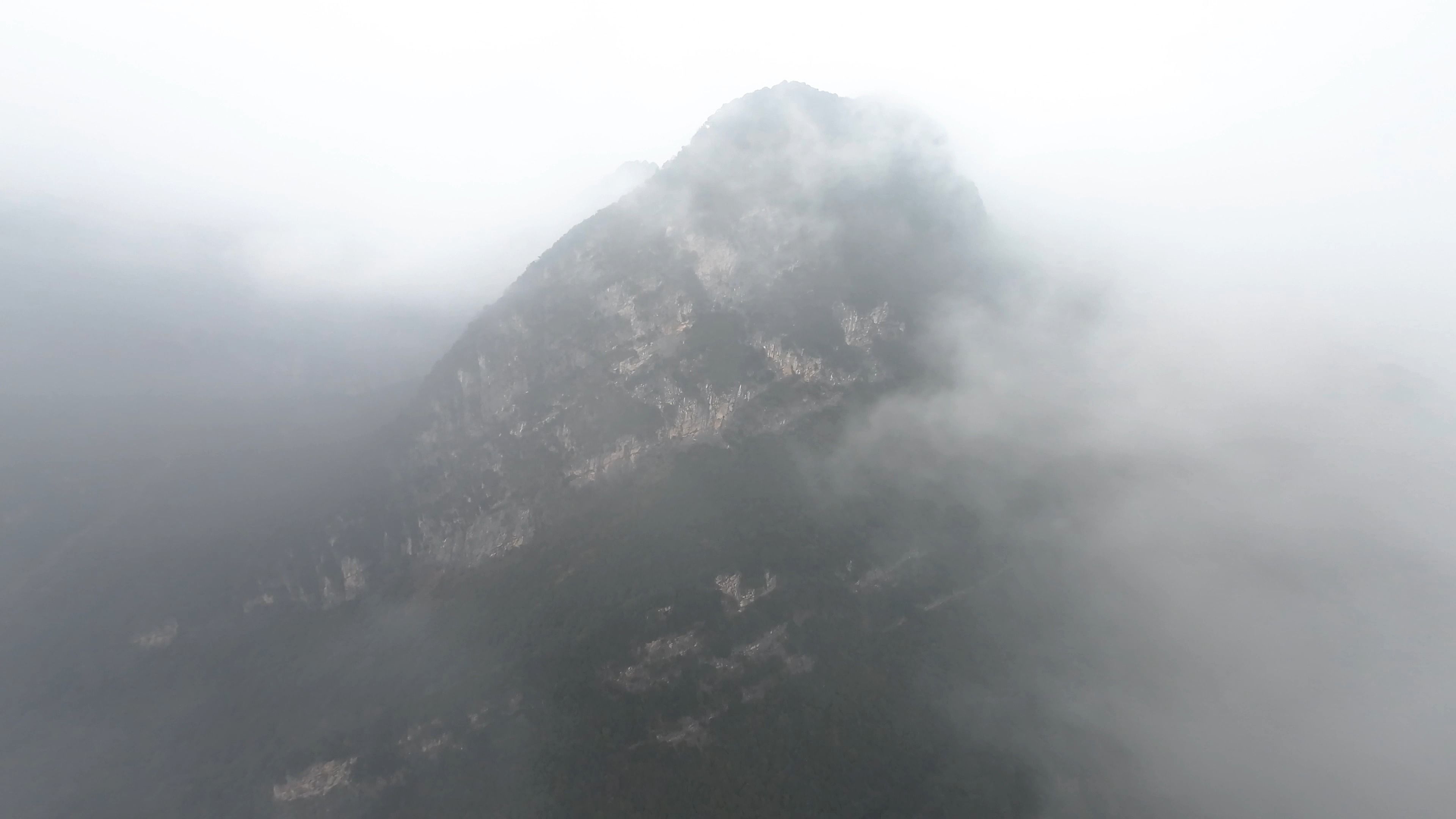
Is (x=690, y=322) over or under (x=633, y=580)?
over

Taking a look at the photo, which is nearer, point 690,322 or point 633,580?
point 633,580

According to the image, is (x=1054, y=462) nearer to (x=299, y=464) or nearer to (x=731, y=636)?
(x=731, y=636)

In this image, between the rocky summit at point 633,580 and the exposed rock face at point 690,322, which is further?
the exposed rock face at point 690,322

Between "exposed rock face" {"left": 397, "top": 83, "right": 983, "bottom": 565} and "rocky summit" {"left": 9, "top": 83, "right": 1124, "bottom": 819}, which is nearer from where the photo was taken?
"rocky summit" {"left": 9, "top": 83, "right": 1124, "bottom": 819}
